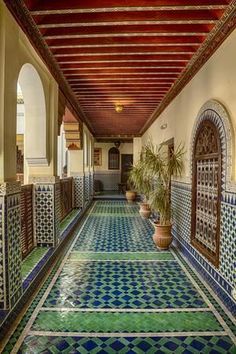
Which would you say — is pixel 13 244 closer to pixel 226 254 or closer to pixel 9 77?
pixel 9 77

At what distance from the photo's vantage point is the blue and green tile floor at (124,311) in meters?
2.26

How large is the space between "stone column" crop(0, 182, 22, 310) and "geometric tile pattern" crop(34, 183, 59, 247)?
160 centimetres

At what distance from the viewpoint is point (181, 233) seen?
4.88m

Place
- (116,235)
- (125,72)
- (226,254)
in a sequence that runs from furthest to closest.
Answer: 1. (116,235)
2. (125,72)
3. (226,254)

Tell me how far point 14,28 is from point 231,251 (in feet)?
10.2

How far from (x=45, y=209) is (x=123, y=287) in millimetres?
1853

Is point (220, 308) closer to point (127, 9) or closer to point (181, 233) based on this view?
point (181, 233)

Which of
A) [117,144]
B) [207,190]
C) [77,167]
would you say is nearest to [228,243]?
[207,190]

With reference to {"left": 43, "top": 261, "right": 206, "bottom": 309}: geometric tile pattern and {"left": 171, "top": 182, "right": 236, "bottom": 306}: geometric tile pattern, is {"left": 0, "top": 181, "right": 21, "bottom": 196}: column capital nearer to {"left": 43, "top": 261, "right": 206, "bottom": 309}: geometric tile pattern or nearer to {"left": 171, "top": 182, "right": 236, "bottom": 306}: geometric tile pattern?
{"left": 43, "top": 261, "right": 206, "bottom": 309}: geometric tile pattern

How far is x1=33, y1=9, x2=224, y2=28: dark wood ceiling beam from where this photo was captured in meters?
2.84

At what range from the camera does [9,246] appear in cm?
256

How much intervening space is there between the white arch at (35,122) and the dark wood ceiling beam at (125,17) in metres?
1.17

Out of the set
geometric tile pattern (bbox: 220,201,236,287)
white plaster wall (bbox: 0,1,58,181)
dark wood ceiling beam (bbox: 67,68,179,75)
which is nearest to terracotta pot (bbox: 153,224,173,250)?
geometric tile pattern (bbox: 220,201,236,287)

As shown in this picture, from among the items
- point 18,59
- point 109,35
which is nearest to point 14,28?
point 18,59
